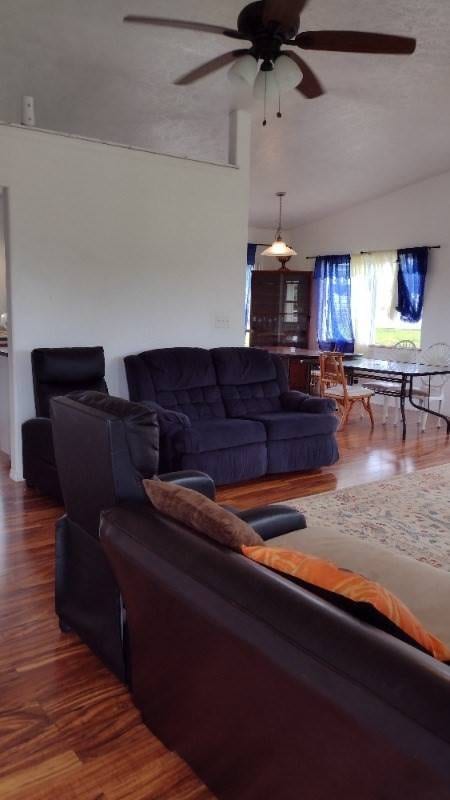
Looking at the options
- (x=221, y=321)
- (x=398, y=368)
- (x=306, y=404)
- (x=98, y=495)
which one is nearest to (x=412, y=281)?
(x=398, y=368)

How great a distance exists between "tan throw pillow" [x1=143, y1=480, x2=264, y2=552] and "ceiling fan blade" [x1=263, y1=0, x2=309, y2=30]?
2314mm

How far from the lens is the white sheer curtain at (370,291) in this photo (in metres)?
7.59

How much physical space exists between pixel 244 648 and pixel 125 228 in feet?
13.0

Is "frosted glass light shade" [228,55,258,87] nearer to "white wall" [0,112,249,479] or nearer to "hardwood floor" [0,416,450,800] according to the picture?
"white wall" [0,112,249,479]

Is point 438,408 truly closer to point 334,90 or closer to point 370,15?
point 334,90

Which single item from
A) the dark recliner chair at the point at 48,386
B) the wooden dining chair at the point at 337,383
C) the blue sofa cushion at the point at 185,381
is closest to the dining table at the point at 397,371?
the wooden dining chair at the point at 337,383

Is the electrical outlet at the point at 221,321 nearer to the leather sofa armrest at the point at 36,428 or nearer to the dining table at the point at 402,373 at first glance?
the dining table at the point at 402,373

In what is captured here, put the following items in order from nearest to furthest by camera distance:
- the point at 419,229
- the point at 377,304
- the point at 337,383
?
1. the point at 337,383
2. the point at 419,229
3. the point at 377,304

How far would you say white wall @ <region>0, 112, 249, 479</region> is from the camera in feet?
13.2

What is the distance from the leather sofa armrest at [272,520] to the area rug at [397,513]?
1.11 m

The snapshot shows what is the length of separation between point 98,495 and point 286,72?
8.21 feet

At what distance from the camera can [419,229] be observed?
7.13 m

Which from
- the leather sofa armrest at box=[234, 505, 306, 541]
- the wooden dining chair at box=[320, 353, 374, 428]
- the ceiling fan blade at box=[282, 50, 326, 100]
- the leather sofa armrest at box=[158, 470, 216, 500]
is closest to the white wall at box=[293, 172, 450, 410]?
the wooden dining chair at box=[320, 353, 374, 428]

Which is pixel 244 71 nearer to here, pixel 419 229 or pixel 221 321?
pixel 221 321
